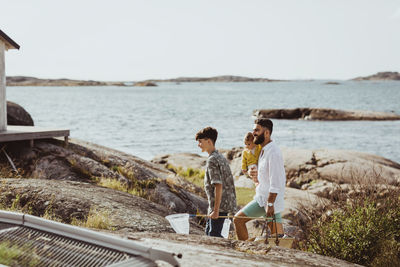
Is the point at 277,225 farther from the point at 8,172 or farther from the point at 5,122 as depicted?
the point at 5,122

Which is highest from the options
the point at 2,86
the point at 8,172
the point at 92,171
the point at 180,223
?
the point at 2,86

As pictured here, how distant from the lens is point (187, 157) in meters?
23.5

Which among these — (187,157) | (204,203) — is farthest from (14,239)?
(187,157)

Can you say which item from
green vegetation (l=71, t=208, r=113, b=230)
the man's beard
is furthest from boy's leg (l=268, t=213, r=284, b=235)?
green vegetation (l=71, t=208, r=113, b=230)

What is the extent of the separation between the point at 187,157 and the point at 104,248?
20034 millimetres

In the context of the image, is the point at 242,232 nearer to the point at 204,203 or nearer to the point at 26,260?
the point at 26,260

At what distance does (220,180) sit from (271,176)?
2.37ft

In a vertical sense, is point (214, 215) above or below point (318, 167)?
above

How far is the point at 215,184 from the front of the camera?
6492 mm

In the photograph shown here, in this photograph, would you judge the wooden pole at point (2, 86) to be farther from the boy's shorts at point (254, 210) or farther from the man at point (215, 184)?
the boy's shorts at point (254, 210)

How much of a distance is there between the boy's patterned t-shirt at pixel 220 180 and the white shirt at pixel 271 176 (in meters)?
0.48

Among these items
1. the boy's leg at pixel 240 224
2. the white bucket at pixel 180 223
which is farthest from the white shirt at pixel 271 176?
the white bucket at pixel 180 223

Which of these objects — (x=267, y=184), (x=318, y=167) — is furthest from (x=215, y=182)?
(x=318, y=167)

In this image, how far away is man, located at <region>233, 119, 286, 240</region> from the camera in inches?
244
